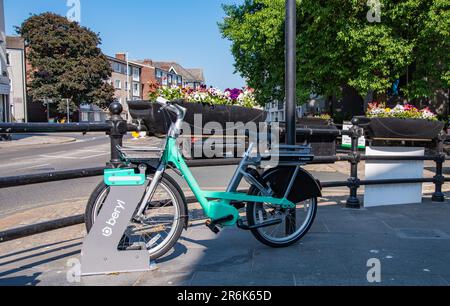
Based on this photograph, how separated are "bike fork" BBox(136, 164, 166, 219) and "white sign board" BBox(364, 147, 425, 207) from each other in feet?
11.5

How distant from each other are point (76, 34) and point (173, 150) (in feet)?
187

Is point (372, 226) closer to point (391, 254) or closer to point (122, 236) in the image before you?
point (391, 254)

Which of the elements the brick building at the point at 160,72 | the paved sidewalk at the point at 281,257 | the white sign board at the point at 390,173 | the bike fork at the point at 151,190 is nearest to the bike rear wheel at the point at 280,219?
the paved sidewalk at the point at 281,257

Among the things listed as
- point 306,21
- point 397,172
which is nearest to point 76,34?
point 306,21

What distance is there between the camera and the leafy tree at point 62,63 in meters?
52.5

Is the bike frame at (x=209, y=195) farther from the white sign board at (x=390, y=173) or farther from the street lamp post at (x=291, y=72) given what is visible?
the white sign board at (x=390, y=173)

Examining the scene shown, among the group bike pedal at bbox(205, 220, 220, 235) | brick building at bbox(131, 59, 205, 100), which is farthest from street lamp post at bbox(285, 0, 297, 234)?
brick building at bbox(131, 59, 205, 100)

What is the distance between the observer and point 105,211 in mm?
3221

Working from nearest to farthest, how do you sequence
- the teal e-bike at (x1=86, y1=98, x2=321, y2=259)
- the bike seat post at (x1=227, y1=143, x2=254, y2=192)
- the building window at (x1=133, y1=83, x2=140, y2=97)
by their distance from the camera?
the teal e-bike at (x1=86, y1=98, x2=321, y2=259) → the bike seat post at (x1=227, y1=143, x2=254, y2=192) → the building window at (x1=133, y1=83, x2=140, y2=97)

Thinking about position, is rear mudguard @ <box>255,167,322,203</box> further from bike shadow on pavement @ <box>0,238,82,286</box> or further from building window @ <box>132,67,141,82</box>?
building window @ <box>132,67,141,82</box>

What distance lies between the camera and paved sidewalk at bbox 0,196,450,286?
3188 mm

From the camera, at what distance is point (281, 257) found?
12.1 ft

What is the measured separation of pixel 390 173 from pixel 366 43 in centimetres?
1332
